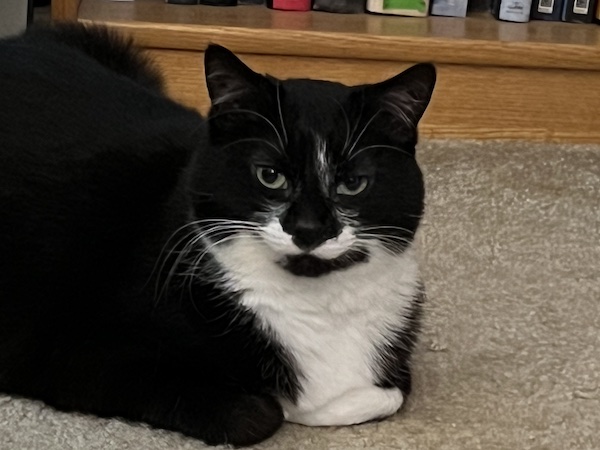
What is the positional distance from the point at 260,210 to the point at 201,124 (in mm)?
232

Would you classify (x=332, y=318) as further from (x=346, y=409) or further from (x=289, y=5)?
(x=289, y=5)

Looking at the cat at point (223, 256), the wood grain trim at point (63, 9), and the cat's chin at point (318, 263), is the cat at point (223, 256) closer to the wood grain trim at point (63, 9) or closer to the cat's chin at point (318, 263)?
the cat's chin at point (318, 263)

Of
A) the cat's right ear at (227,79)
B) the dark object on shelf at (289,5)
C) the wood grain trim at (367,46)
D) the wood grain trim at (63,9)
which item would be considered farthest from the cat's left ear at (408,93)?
the dark object on shelf at (289,5)

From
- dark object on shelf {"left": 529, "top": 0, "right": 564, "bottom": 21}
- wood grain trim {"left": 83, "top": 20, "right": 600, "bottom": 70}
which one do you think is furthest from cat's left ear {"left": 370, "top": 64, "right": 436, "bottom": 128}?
dark object on shelf {"left": 529, "top": 0, "right": 564, "bottom": 21}

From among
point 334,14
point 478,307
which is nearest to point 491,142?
point 334,14

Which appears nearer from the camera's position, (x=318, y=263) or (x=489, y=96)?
(x=318, y=263)

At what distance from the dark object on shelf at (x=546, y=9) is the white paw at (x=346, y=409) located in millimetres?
1325

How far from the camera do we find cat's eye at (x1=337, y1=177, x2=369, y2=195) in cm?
107

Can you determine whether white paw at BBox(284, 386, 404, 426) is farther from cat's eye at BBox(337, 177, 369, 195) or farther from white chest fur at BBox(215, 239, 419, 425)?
cat's eye at BBox(337, 177, 369, 195)

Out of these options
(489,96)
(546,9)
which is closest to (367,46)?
(489,96)

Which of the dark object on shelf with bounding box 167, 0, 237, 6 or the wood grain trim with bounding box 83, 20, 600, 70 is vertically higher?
the dark object on shelf with bounding box 167, 0, 237, 6

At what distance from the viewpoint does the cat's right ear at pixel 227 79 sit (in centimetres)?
107

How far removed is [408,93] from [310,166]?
13 cm

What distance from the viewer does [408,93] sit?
111 centimetres
